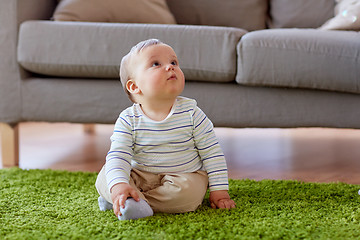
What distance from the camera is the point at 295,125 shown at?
4.96 feet

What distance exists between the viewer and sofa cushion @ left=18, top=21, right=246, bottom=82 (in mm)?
1521

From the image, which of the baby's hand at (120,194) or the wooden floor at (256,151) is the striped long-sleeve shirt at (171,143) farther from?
the wooden floor at (256,151)

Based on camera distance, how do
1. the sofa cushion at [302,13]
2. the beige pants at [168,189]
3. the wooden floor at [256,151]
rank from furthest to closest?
the sofa cushion at [302,13] < the wooden floor at [256,151] < the beige pants at [168,189]

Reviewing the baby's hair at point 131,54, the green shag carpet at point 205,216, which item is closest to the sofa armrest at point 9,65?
the green shag carpet at point 205,216

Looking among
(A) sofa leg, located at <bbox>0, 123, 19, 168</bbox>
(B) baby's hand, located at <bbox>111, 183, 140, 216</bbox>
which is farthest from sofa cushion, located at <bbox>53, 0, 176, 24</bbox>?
(B) baby's hand, located at <bbox>111, 183, 140, 216</bbox>

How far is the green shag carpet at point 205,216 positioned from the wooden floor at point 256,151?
274mm

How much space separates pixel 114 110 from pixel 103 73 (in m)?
0.13

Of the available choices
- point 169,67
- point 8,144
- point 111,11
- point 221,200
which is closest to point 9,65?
point 8,144

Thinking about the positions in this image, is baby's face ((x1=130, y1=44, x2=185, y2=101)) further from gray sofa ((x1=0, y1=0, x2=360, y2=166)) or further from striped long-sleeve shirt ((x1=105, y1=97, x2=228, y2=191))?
gray sofa ((x1=0, y1=0, x2=360, y2=166))

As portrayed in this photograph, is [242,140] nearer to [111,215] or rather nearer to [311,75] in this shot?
A: [311,75]

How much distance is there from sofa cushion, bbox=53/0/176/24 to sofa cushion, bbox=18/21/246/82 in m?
0.19

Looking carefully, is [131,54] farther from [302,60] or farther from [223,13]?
[223,13]

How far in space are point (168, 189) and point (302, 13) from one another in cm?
128

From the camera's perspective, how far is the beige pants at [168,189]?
1.11m
